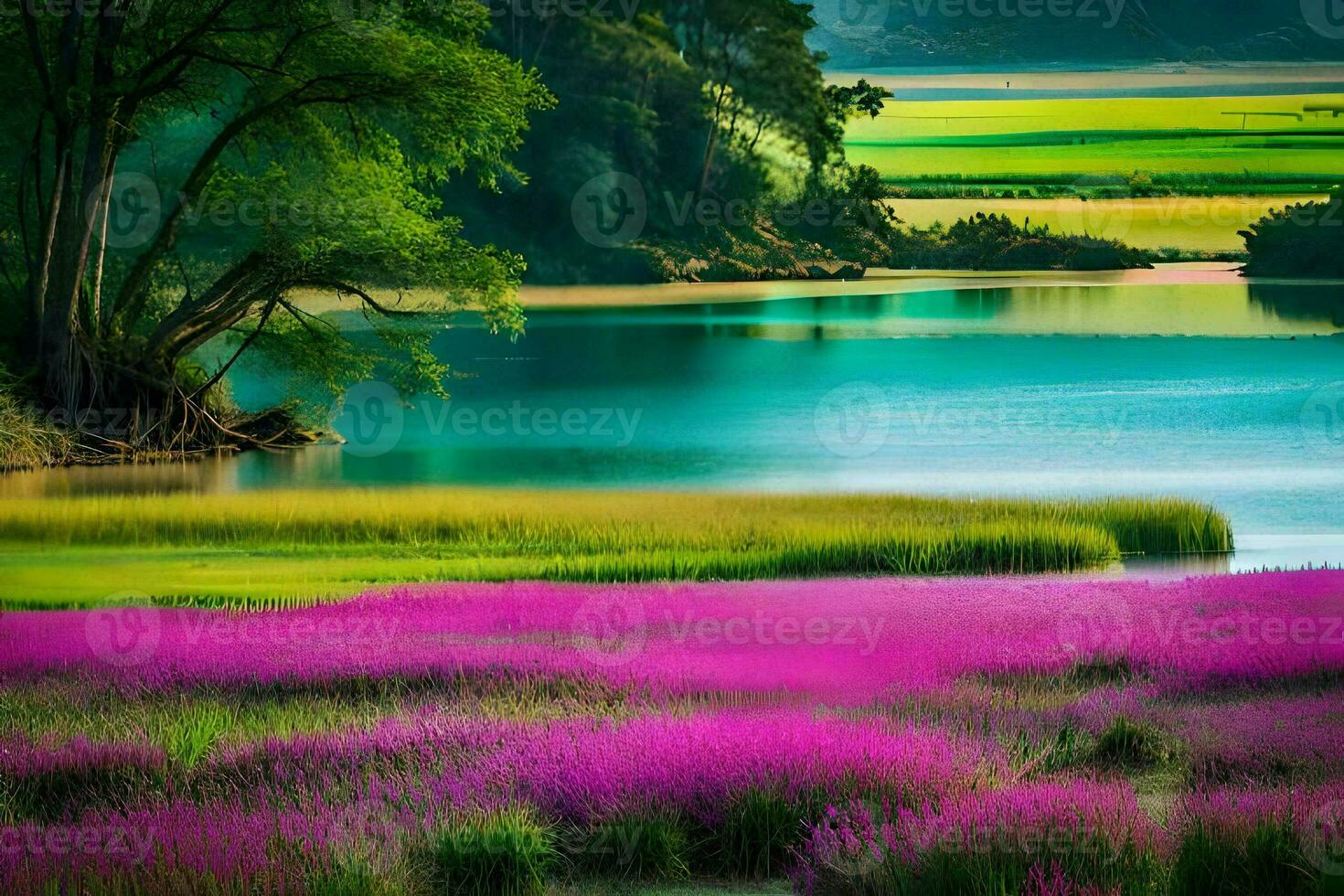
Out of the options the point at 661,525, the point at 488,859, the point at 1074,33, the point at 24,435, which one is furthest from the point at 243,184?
the point at 1074,33

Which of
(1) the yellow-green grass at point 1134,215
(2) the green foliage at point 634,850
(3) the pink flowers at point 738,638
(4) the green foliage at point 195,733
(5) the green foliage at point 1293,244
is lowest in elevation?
(2) the green foliage at point 634,850

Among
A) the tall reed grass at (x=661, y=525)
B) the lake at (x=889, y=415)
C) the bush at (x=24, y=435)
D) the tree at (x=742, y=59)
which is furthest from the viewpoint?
the tree at (x=742, y=59)

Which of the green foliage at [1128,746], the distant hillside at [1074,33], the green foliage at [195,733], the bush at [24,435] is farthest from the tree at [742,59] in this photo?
the green foliage at [1128,746]

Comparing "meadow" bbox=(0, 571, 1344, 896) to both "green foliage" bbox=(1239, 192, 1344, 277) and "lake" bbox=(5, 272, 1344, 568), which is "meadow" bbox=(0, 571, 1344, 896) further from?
"green foliage" bbox=(1239, 192, 1344, 277)

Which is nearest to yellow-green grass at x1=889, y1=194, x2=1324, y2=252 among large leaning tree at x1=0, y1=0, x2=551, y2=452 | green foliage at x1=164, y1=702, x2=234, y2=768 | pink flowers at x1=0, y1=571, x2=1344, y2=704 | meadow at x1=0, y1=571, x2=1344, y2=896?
large leaning tree at x1=0, y1=0, x2=551, y2=452

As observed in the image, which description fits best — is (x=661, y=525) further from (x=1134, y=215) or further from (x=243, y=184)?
(x=1134, y=215)

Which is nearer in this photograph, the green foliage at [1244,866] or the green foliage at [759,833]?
the green foliage at [1244,866]

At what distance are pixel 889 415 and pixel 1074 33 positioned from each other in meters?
42.5

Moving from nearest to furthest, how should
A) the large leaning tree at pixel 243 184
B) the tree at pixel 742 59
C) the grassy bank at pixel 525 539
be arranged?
1. the grassy bank at pixel 525 539
2. the large leaning tree at pixel 243 184
3. the tree at pixel 742 59

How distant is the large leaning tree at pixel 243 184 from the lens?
73.8ft

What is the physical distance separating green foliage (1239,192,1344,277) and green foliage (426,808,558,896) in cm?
5239

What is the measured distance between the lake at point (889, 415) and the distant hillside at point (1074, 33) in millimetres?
10627

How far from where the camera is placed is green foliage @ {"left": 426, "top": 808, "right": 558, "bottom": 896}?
489cm

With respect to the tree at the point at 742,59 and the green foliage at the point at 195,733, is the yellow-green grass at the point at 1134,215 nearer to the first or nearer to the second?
the tree at the point at 742,59
